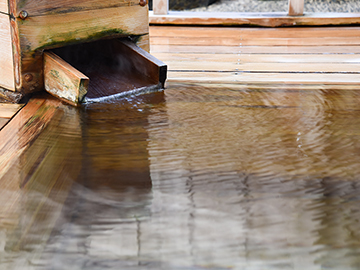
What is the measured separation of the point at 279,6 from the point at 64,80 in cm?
572

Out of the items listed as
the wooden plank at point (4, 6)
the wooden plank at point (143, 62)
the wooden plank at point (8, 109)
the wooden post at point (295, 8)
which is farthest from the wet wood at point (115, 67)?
the wooden post at point (295, 8)

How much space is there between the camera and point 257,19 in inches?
110

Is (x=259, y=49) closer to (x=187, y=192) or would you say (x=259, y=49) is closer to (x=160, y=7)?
(x=160, y=7)

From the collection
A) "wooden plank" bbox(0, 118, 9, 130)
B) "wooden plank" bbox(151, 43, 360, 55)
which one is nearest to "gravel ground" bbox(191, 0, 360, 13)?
"wooden plank" bbox(151, 43, 360, 55)

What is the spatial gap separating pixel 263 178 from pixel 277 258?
0.23 m

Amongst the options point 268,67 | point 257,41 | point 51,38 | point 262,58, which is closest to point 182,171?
point 51,38

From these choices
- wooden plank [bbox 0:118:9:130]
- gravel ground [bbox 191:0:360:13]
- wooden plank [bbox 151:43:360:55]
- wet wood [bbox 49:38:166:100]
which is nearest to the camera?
wooden plank [bbox 0:118:9:130]

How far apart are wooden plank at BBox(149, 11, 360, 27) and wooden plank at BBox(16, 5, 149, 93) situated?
154 cm

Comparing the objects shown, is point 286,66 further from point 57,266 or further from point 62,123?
point 57,266

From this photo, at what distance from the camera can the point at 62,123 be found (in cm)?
102

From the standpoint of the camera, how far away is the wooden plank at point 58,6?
1.11 metres

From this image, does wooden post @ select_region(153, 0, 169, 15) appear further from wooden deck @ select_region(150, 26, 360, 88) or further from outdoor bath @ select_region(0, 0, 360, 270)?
outdoor bath @ select_region(0, 0, 360, 270)

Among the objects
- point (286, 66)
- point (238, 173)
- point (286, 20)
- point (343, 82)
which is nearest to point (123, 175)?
point (238, 173)

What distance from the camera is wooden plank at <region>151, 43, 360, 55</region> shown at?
195 cm
